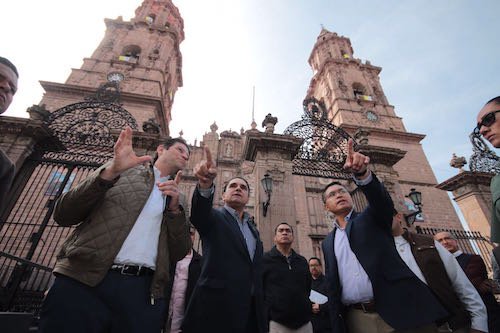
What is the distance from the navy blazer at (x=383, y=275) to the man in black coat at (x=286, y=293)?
3.23 feet

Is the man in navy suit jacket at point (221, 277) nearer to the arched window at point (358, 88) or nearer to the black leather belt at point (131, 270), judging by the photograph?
the black leather belt at point (131, 270)

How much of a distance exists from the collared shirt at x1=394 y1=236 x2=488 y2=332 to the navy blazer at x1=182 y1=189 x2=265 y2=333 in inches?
66.1

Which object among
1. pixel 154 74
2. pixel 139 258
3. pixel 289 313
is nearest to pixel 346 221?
pixel 289 313

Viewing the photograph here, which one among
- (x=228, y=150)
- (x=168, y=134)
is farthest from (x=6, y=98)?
(x=228, y=150)

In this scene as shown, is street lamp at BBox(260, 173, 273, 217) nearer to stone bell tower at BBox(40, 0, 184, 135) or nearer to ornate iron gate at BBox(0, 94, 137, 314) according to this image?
ornate iron gate at BBox(0, 94, 137, 314)

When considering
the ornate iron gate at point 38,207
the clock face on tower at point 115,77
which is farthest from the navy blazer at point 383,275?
the clock face on tower at point 115,77

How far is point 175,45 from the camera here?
25.9 metres

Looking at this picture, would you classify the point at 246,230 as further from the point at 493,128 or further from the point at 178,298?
the point at 493,128

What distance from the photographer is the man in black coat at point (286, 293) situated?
335 cm

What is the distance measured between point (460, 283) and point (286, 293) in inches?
79.9

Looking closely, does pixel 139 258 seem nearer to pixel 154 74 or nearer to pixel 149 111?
pixel 149 111

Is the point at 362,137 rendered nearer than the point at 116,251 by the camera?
No

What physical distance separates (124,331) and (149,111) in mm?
18184

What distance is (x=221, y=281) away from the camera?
2.32 metres
